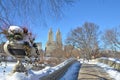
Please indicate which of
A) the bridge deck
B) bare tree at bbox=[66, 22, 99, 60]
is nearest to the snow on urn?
the bridge deck

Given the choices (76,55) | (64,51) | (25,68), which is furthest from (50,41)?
(25,68)

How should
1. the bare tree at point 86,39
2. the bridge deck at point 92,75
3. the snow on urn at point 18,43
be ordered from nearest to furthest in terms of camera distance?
the snow on urn at point 18,43
the bridge deck at point 92,75
the bare tree at point 86,39

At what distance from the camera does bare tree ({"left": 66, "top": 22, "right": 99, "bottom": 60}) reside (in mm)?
82875

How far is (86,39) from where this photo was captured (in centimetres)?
8325

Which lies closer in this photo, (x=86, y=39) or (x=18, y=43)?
(x=18, y=43)

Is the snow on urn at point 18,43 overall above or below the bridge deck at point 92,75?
above

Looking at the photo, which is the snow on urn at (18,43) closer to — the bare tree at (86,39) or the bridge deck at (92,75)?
the bridge deck at (92,75)

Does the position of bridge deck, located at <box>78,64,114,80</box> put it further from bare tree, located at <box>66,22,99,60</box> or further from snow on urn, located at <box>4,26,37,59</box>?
bare tree, located at <box>66,22,99,60</box>

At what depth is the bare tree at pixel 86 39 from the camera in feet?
272

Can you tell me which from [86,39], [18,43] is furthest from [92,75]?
[86,39]

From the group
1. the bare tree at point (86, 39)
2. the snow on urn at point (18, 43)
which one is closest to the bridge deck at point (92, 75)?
the snow on urn at point (18, 43)

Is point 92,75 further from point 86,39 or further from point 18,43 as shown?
point 86,39

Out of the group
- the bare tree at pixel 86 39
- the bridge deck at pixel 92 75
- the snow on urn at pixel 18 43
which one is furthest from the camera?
the bare tree at pixel 86 39

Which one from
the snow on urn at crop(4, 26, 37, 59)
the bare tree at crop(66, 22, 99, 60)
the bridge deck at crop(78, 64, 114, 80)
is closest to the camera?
the snow on urn at crop(4, 26, 37, 59)
